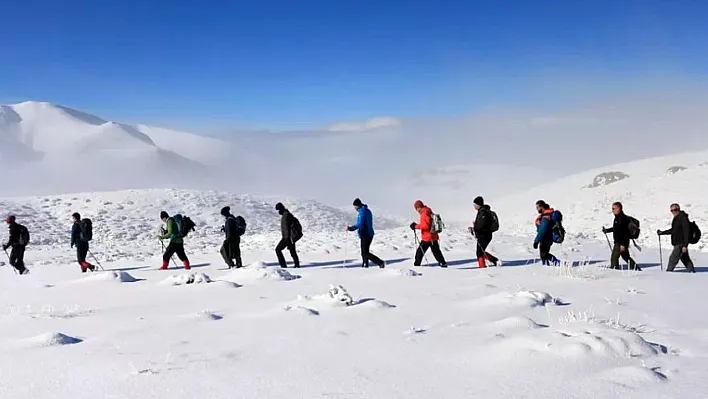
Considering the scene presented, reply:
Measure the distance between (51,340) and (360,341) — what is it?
3.07 m

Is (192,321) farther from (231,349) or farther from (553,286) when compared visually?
(553,286)

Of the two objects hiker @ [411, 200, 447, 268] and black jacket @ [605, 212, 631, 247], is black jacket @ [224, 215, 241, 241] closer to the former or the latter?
hiker @ [411, 200, 447, 268]

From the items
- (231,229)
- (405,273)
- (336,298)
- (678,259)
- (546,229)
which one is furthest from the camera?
(231,229)

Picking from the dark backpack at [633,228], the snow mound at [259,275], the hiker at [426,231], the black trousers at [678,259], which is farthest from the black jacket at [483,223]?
the snow mound at [259,275]

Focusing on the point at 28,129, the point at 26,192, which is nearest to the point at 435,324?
the point at 26,192

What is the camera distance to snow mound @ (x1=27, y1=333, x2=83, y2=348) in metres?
5.68

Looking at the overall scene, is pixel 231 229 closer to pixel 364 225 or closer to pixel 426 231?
pixel 364 225

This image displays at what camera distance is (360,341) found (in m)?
5.86

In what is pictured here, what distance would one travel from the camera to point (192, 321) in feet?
22.4

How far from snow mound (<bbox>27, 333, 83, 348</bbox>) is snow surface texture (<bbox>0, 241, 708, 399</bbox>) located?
18 mm

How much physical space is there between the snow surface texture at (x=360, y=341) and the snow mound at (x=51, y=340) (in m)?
0.02

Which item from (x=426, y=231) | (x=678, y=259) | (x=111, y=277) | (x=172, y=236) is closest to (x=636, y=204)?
(x=678, y=259)

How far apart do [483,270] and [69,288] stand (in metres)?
8.33

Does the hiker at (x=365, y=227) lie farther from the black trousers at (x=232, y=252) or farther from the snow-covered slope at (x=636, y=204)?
the snow-covered slope at (x=636, y=204)
